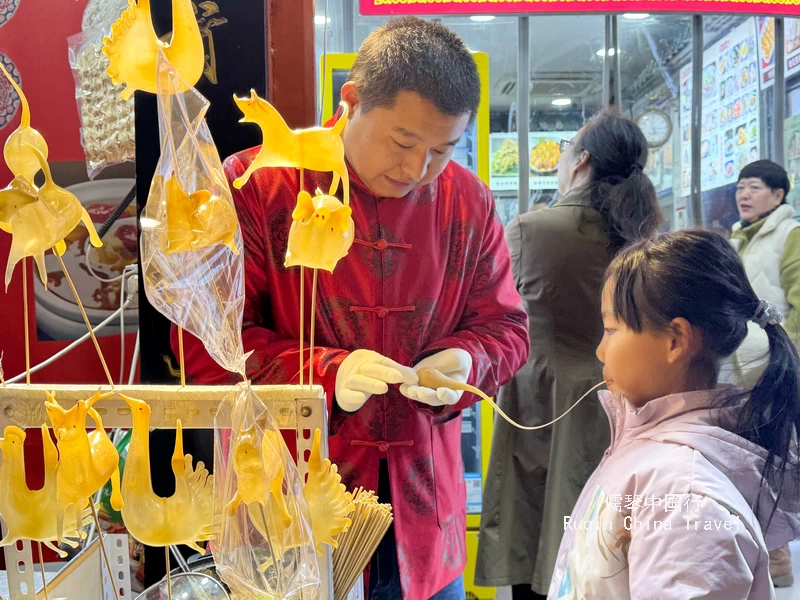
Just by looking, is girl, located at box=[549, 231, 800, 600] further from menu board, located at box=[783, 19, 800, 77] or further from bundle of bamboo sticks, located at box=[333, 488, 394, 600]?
menu board, located at box=[783, 19, 800, 77]

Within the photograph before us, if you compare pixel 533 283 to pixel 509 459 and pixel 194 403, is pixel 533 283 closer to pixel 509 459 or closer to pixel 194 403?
pixel 509 459

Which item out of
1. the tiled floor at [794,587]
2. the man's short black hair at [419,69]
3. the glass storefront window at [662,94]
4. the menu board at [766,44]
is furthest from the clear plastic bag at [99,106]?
the menu board at [766,44]

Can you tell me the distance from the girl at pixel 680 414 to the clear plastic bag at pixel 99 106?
1.14 m

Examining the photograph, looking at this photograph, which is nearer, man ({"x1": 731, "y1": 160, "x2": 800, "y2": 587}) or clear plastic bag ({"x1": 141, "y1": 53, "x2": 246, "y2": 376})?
clear plastic bag ({"x1": 141, "y1": 53, "x2": 246, "y2": 376})

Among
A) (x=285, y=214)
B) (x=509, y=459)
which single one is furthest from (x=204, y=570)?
(x=509, y=459)

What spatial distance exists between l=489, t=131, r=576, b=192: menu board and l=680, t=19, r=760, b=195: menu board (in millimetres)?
645

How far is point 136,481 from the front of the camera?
605 mm

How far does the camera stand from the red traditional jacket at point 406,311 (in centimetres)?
104

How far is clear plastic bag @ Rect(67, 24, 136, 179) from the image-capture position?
155 cm

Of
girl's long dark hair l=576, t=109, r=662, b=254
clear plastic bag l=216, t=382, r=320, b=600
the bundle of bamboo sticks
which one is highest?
girl's long dark hair l=576, t=109, r=662, b=254

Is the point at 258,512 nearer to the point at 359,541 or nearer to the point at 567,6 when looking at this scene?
the point at 359,541

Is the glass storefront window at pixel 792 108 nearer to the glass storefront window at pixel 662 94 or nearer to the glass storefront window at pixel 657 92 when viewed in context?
the glass storefront window at pixel 657 92

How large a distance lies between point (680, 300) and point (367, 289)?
48 centimetres

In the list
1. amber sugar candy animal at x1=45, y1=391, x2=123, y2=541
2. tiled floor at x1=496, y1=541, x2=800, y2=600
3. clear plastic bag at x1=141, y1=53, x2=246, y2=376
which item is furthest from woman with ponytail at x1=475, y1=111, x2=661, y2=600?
amber sugar candy animal at x1=45, y1=391, x2=123, y2=541
